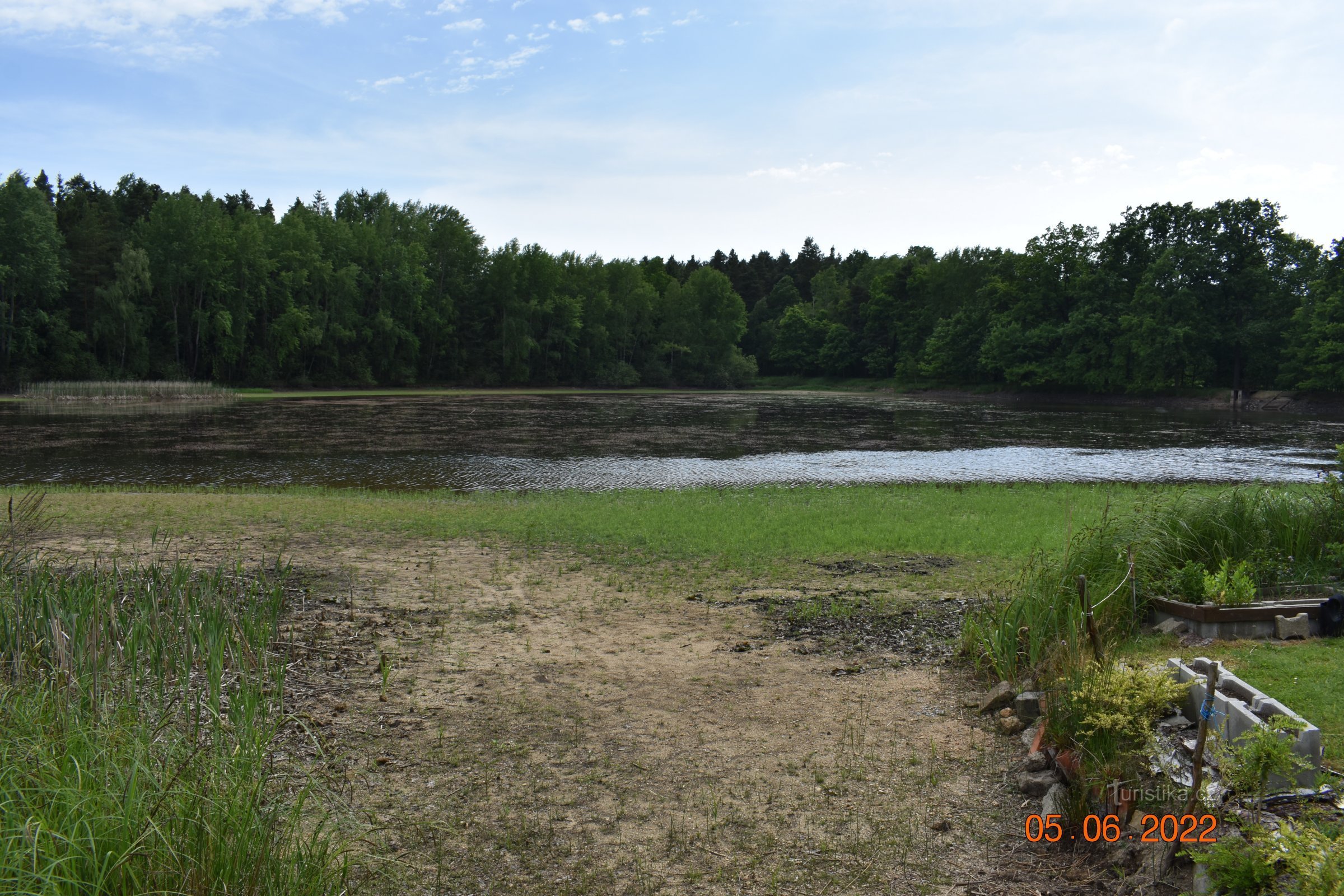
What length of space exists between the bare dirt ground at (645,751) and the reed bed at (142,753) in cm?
47

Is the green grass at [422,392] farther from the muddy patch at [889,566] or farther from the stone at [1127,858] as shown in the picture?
the stone at [1127,858]

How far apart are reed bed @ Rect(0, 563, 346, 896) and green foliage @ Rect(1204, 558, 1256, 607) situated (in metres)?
7.12

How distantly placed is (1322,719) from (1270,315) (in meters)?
75.7

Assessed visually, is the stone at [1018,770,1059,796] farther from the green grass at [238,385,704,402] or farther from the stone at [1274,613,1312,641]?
the green grass at [238,385,704,402]

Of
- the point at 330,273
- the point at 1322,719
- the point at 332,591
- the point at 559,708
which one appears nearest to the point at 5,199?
the point at 330,273

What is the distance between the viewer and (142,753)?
12.1 ft

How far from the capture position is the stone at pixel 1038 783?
5.09 metres

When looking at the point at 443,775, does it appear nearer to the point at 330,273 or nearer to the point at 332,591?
the point at 332,591

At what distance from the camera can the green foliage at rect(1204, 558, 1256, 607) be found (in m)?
7.38

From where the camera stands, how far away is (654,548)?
12.5 metres

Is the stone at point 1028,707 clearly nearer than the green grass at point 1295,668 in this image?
No

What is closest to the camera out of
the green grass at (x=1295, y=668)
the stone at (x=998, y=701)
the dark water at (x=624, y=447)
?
the green grass at (x=1295, y=668)

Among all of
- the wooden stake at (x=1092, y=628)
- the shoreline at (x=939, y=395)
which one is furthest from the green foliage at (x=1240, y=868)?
the shoreline at (x=939, y=395)
